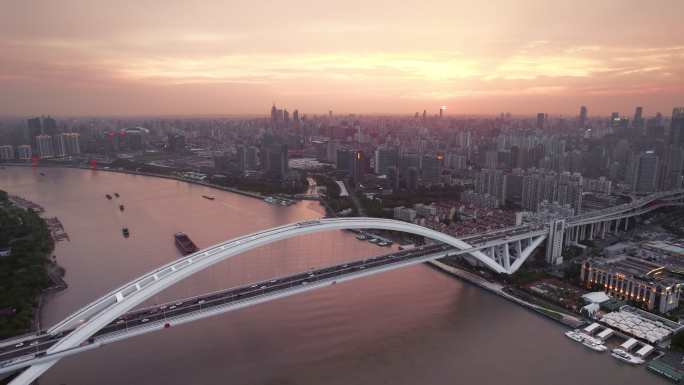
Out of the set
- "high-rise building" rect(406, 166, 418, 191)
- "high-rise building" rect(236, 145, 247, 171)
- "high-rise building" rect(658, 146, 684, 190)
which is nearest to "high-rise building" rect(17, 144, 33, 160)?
"high-rise building" rect(236, 145, 247, 171)

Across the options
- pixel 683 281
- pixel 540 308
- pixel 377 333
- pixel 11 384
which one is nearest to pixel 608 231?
pixel 683 281

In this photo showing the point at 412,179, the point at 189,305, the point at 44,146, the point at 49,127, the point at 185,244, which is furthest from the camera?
the point at 49,127

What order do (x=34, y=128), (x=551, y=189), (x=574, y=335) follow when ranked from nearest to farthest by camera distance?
(x=574, y=335) → (x=551, y=189) → (x=34, y=128)

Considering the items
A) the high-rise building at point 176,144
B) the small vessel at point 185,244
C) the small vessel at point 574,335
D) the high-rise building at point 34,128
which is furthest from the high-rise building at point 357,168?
the high-rise building at point 34,128

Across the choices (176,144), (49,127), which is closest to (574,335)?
(176,144)

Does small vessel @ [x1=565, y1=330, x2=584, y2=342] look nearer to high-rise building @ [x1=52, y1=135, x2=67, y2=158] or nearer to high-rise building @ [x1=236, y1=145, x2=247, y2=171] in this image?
high-rise building @ [x1=236, y1=145, x2=247, y2=171]

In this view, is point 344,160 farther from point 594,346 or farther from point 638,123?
point 638,123

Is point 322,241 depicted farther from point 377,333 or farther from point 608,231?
point 608,231
